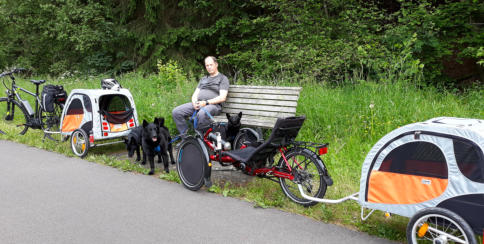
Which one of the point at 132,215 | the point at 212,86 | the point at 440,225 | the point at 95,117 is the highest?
the point at 212,86

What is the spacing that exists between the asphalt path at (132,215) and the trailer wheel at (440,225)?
0.43m

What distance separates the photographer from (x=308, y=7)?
11.4 meters

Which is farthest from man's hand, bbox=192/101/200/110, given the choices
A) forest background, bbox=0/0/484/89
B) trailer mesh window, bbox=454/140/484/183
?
trailer mesh window, bbox=454/140/484/183

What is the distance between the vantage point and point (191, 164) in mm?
4719

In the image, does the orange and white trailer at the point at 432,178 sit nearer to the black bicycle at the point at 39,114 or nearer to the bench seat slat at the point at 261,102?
A: the bench seat slat at the point at 261,102

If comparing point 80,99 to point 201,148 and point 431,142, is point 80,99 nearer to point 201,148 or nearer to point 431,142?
point 201,148

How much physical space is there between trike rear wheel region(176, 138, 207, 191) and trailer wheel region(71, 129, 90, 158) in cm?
238

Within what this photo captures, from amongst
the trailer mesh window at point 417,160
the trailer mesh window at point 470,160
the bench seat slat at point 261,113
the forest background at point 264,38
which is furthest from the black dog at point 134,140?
the trailer mesh window at point 470,160

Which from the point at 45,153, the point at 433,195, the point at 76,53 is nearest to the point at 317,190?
the point at 433,195

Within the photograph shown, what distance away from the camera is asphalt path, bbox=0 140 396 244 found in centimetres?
347

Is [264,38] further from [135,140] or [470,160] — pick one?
[470,160]

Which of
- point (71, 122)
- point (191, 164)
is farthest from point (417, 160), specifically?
point (71, 122)

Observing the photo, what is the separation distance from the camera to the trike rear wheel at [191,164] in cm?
460

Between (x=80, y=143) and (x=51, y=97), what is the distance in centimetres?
192
